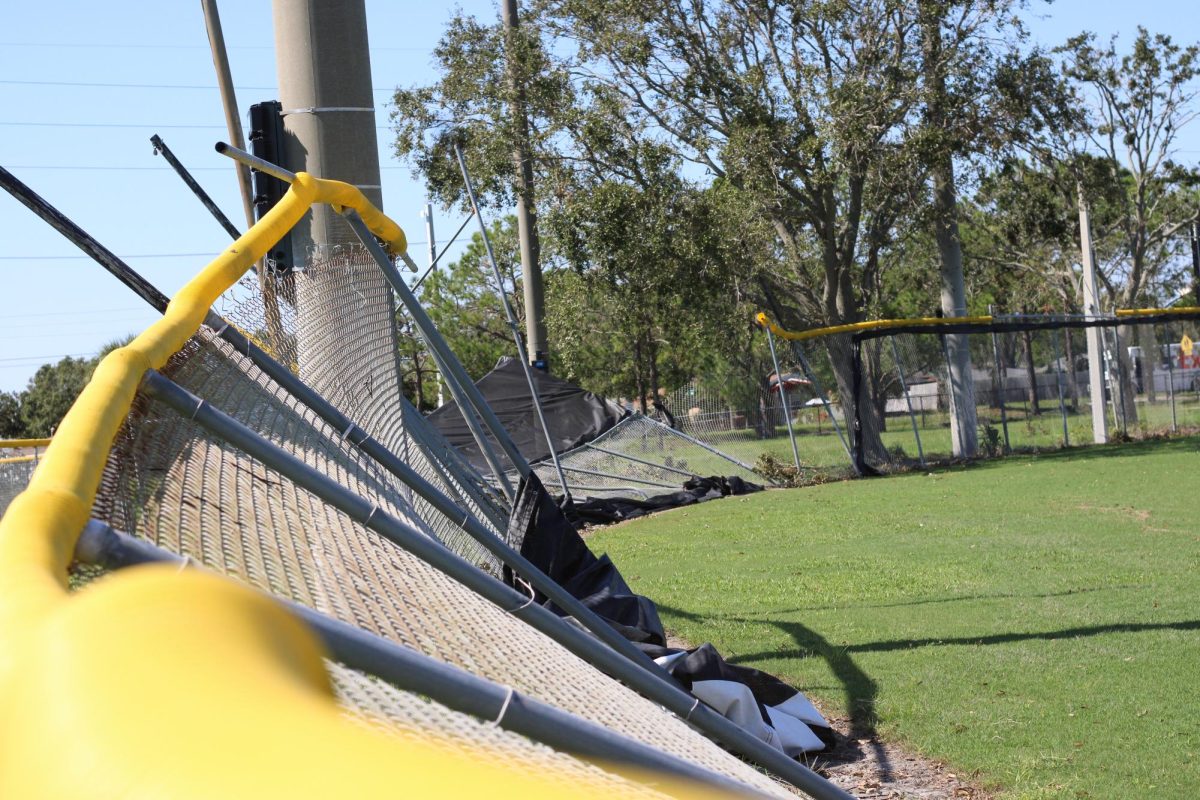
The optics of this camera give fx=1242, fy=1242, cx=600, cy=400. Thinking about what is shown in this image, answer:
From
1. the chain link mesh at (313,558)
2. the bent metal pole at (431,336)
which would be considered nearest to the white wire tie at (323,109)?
the bent metal pole at (431,336)

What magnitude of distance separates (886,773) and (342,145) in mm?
4279

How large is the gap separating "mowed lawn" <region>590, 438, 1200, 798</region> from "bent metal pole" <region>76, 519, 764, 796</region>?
359cm

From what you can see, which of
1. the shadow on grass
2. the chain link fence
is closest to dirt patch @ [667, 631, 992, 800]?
the shadow on grass

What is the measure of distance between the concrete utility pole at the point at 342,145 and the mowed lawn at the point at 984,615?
297 centimetres

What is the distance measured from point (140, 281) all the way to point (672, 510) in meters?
13.7

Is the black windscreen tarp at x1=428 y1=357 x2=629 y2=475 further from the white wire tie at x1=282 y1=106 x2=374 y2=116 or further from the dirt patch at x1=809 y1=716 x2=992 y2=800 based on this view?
the dirt patch at x1=809 y1=716 x2=992 y2=800

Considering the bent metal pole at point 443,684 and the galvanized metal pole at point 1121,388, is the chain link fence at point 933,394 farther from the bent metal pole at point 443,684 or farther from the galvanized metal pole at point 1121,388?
the bent metal pole at point 443,684

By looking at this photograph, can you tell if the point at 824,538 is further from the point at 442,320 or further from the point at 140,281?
the point at 442,320

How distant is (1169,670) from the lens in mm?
6586

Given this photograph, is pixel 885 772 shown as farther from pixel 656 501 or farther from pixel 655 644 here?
pixel 656 501

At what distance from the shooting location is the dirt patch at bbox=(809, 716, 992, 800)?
5004 mm

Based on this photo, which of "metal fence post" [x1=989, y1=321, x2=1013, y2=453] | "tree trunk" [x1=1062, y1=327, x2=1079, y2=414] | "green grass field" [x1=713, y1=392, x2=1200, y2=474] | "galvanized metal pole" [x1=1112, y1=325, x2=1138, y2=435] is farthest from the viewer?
"tree trunk" [x1=1062, y1=327, x2=1079, y2=414]

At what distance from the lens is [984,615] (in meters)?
8.32

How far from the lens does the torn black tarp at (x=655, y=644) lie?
5.34m
